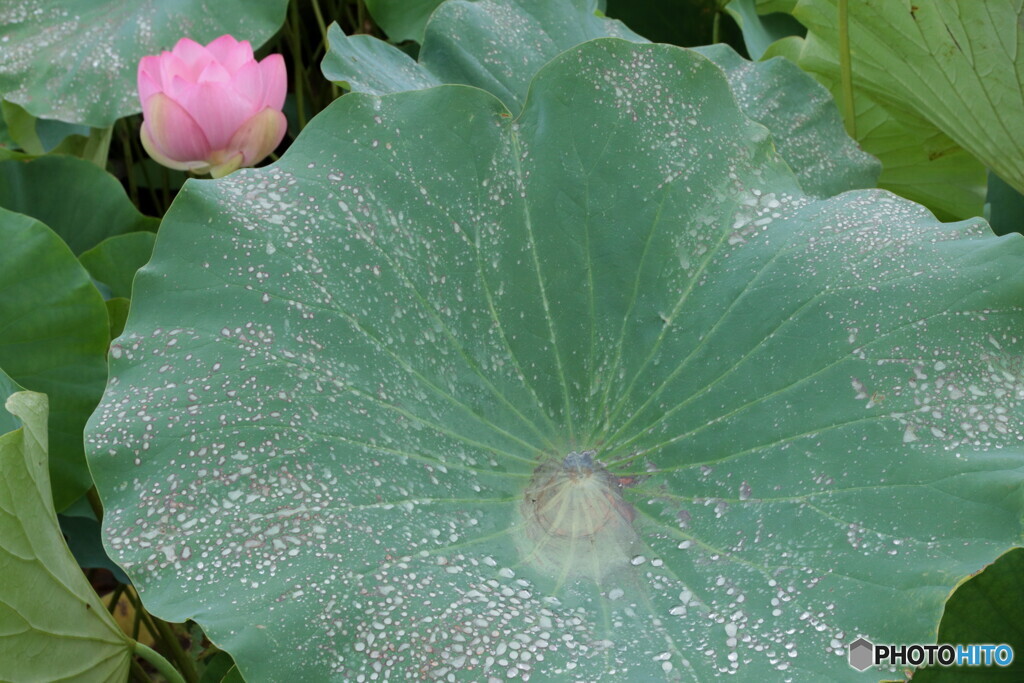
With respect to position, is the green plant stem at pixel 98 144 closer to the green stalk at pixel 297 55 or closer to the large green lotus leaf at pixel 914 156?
the green stalk at pixel 297 55

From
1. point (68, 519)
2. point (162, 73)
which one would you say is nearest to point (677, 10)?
point (162, 73)

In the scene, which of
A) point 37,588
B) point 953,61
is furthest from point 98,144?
point 953,61

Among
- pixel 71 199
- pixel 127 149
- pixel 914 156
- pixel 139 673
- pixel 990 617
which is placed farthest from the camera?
pixel 127 149

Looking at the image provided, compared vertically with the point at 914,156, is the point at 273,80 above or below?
above

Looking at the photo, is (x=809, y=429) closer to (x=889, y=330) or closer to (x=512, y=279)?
(x=889, y=330)

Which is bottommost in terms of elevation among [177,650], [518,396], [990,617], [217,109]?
[177,650]

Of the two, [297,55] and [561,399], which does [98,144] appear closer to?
[297,55]

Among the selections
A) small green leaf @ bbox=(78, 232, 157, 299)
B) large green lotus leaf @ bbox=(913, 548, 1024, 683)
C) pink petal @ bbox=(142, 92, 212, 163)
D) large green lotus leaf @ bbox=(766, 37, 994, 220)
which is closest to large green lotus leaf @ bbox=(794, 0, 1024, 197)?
large green lotus leaf @ bbox=(766, 37, 994, 220)
